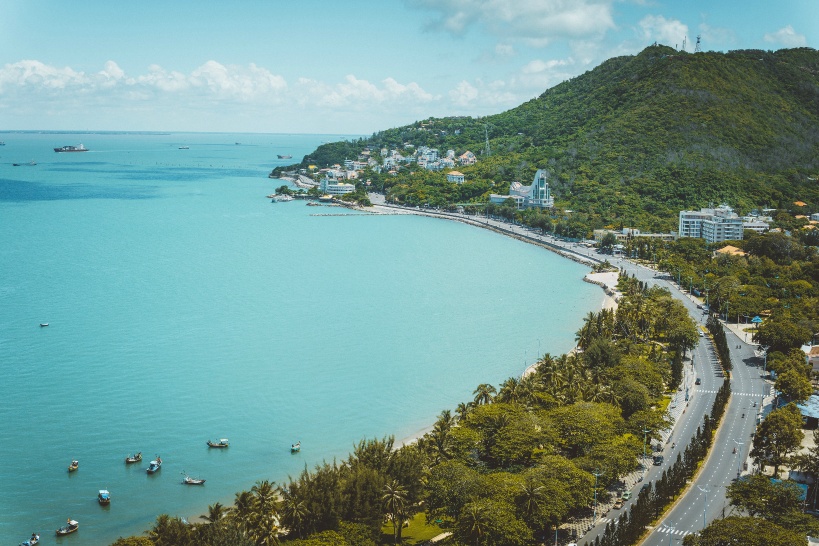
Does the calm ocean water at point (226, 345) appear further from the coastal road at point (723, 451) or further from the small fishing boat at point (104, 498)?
the coastal road at point (723, 451)

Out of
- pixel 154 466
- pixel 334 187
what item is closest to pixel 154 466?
pixel 154 466

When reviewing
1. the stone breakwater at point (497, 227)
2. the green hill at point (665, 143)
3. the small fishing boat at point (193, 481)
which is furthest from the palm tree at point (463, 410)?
the green hill at point (665, 143)

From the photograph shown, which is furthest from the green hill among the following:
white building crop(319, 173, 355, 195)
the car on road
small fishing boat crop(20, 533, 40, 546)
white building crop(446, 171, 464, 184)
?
small fishing boat crop(20, 533, 40, 546)

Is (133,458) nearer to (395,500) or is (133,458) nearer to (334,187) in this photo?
(395,500)

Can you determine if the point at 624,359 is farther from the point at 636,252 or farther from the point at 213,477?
the point at 636,252

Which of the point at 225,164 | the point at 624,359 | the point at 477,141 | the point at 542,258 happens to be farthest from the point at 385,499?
the point at 225,164
